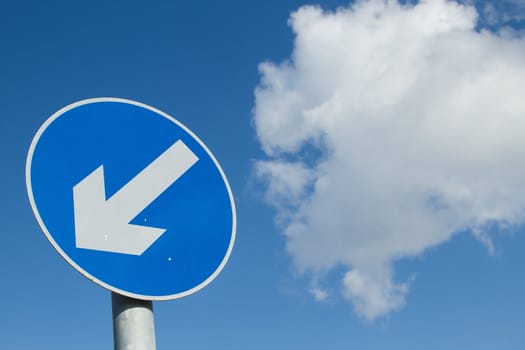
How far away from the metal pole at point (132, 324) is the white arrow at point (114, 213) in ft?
0.65

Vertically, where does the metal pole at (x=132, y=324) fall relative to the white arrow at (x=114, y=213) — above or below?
below

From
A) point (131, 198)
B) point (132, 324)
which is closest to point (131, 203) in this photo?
point (131, 198)

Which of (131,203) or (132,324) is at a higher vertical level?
(131,203)

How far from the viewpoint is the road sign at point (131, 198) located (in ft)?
7.27

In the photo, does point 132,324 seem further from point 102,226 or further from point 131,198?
point 131,198

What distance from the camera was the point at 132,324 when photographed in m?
2.12

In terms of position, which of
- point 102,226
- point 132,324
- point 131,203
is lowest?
point 132,324

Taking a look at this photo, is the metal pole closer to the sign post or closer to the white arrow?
the sign post

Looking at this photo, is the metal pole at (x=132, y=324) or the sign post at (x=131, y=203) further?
the sign post at (x=131, y=203)

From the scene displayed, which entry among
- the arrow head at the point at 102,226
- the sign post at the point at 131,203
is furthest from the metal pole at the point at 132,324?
the arrow head at the point at 102,226

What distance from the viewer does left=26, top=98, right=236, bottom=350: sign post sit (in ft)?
7.19

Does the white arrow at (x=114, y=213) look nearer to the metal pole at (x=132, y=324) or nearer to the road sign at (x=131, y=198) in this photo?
the road sign at (x=131, y=198)

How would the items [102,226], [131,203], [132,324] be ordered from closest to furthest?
[132,324], [102,226], [131,203]

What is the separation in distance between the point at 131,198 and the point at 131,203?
0.02 m
